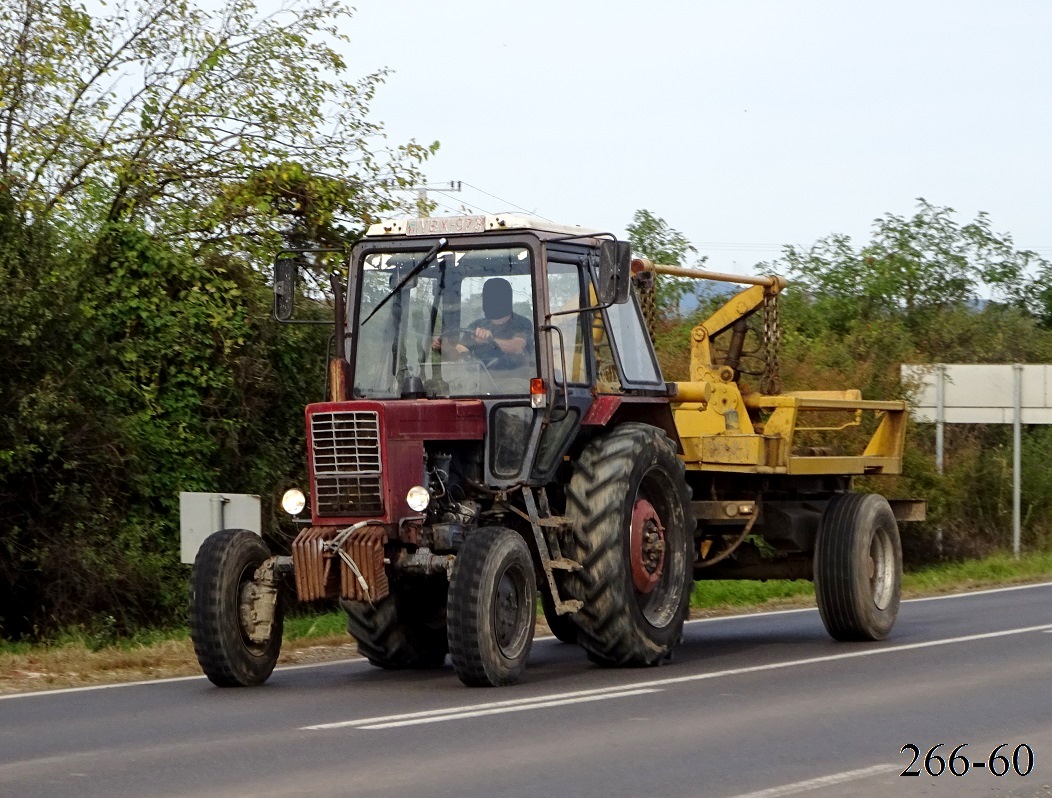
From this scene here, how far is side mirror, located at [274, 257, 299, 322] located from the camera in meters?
12.4

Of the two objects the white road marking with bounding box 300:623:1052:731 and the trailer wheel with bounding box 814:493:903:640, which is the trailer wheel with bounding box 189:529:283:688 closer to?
the white road marking with bounding box 300:623:1052:731

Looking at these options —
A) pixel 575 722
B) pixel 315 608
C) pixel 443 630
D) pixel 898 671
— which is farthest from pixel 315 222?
pixel 575 722

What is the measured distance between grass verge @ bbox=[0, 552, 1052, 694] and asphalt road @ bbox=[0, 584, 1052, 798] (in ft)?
2.61

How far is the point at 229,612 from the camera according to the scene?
37.2 feet

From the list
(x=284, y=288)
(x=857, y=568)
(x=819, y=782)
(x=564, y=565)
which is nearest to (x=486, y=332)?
(x=284, y=288)

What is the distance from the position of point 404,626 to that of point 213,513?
3203 mm

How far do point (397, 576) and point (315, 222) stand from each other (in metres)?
9.92

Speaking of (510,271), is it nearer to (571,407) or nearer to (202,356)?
(571,407)

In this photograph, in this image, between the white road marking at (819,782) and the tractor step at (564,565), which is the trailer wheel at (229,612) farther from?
the white road marking at (819,782)

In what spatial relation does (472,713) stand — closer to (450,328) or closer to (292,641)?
(450,328)

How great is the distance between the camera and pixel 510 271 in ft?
41.0

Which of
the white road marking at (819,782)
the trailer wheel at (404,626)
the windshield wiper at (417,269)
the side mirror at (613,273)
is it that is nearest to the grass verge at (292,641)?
the trailer wheel at (404,626)

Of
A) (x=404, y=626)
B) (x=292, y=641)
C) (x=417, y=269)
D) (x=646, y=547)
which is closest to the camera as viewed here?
(x=417, y=269)

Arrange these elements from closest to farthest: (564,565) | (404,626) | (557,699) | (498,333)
Answer: (557,699), (564,565), (498,333), (404,626)
